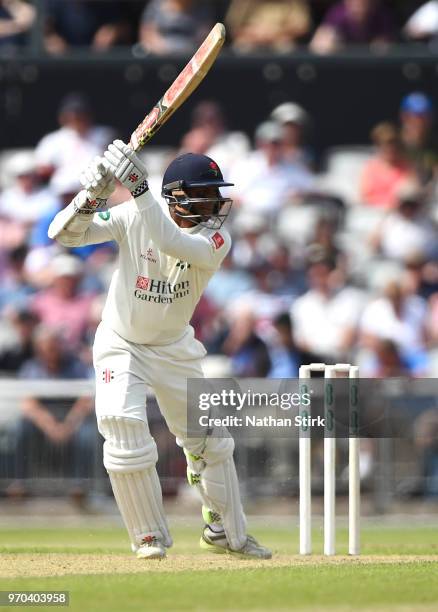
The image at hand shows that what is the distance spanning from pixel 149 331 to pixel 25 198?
6.15 meters

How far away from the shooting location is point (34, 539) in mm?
8820

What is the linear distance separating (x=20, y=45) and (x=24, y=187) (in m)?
1.43

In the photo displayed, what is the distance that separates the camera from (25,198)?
12648mm

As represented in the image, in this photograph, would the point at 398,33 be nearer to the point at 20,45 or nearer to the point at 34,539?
the point at 20,45

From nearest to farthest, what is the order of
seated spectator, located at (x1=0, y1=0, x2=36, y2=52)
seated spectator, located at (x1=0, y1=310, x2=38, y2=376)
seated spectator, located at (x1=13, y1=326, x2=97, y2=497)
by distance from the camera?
seated spectator, located at (x1=13, y1=326, x2=97, y2=497)
seated spectator, located at (x1=0, y1=310, x2=38, y2=376)
seated spectator, located at (x1=0, y1=0, x2=36, y2=52)

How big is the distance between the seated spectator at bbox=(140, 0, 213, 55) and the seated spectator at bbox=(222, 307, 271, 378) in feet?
10.1

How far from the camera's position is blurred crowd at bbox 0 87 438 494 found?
11031mm

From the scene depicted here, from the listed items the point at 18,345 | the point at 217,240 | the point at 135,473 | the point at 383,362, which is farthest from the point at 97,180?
the point at 18,345

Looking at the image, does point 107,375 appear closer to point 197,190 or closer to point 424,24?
point 197,190

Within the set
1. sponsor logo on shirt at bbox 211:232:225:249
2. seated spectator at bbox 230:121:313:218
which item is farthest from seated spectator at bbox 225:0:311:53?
sponsor logo on shirt at bbox 211:232:225:249

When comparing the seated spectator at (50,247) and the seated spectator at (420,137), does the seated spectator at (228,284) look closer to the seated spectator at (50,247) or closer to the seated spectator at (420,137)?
the seated spectator at (50,247)

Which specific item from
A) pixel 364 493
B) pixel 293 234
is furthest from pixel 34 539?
pixel 293 234

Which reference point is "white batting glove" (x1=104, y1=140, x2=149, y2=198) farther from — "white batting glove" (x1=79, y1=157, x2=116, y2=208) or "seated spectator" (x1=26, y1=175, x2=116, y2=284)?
"seated spectator" (x1=26, y1=175, x2=116, y2=284)

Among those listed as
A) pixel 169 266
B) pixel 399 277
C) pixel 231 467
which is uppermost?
pixel 399 277
